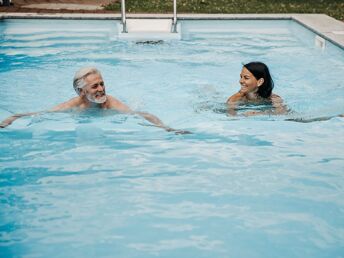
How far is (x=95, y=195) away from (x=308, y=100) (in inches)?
159

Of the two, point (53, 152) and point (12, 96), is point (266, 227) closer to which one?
point (53, 152)

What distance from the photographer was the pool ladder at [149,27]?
1109cm

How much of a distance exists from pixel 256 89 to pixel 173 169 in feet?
5.58

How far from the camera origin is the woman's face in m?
6.20

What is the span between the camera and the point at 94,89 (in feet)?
19.0

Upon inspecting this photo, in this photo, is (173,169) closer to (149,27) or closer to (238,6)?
(149,27)

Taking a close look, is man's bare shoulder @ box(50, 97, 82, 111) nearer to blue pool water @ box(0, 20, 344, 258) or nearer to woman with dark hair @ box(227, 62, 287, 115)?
blue pool water @ box(0, 20, 344, 258)

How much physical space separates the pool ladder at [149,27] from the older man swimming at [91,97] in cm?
497

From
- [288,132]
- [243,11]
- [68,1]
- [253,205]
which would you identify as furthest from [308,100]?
[68,1]

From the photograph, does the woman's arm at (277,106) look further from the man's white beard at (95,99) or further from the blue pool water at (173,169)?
the man's white beard at (95,99)

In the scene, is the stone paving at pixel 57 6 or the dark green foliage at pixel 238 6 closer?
the stone paving at pixel 57 6

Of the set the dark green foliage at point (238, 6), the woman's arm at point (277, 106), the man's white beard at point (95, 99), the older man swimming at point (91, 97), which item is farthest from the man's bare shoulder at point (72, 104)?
the dark green foliage at point (238, 6)

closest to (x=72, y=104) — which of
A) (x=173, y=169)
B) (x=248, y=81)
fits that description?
(x=173, y=169)

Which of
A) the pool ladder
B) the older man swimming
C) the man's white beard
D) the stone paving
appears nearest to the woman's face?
the older man swimming
